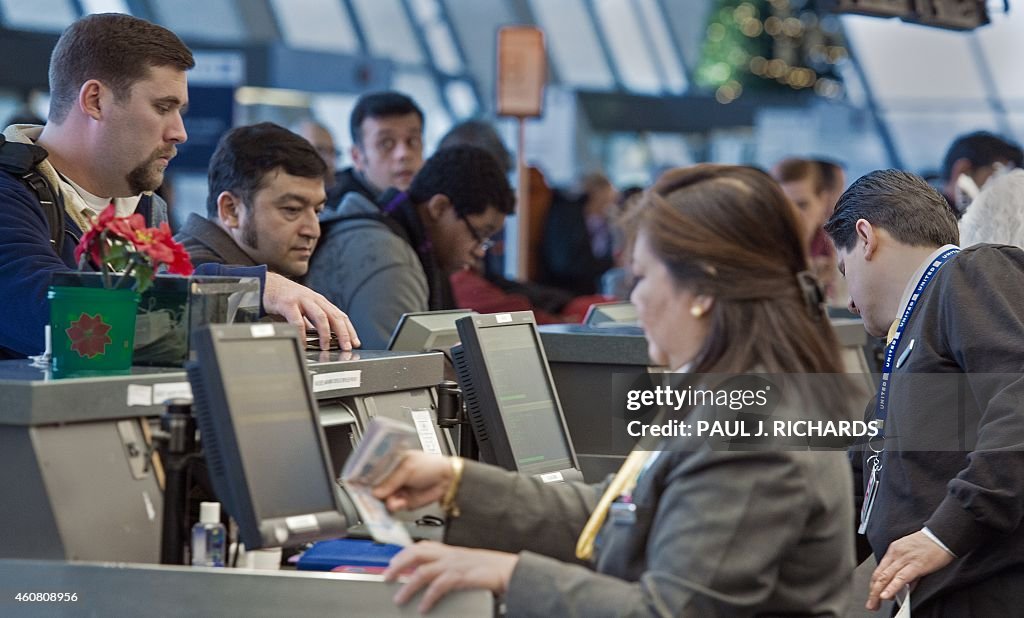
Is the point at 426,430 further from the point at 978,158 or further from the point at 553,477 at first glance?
the point at 978,158

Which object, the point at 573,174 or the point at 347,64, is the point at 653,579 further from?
the point at 573,174

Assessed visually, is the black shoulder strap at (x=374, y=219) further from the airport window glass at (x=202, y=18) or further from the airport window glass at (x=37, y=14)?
the airport window glass at (x=202, y=18)

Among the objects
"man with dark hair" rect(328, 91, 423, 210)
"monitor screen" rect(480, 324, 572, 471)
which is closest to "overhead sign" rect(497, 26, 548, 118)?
"man with dark hair" rect(328, 91, 423, 210)

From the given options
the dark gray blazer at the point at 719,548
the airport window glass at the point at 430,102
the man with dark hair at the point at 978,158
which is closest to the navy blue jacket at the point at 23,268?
the dark gray blazer at the point at 719,548

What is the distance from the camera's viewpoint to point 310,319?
3076mm

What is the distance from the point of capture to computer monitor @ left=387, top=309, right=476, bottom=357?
11.1 ft

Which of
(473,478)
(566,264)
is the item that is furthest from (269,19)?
(473,478)

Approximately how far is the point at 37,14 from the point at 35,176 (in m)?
9.65

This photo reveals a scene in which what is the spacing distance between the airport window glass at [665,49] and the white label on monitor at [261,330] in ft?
73.7

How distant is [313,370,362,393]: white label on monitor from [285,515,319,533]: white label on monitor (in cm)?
52

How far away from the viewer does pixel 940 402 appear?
10.3ft

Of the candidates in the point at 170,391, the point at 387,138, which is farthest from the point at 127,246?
the point at 387,138

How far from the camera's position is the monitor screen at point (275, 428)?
210cm

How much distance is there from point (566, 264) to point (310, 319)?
724cm
